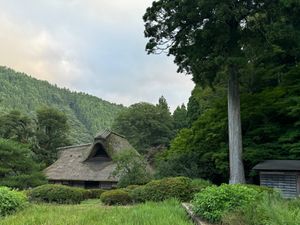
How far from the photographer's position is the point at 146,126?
5003cm

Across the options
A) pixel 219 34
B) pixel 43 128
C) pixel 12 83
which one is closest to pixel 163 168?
pixel 219 34

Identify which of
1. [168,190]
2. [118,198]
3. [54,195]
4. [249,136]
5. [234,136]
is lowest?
[54,195]

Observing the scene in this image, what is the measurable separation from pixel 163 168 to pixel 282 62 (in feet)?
30.3

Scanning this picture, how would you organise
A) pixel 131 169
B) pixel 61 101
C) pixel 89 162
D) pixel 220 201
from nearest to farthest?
pixel 220 201
pixel 131 169
pixel 89 162
pixel 61 101

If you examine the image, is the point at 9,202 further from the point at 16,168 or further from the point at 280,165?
the point at 16,168

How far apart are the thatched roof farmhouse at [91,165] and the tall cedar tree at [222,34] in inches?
495

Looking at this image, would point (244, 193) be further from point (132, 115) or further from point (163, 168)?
point (132, 115)

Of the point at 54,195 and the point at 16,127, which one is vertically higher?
the point at 16,127

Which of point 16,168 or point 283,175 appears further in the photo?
point 16,168

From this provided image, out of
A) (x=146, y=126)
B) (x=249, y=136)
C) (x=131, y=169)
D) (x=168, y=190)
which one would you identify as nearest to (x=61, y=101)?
(x=146, y=126)

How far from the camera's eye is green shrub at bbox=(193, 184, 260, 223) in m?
7.67

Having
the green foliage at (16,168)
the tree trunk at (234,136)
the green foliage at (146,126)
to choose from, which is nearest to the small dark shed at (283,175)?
the tree trunk at (234,136)

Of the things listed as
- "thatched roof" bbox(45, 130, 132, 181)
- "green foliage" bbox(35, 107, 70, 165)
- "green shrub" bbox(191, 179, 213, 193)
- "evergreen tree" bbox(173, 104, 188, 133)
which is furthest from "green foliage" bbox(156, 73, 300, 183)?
"evergreen tree" bbox(173, 104, 188, 133)

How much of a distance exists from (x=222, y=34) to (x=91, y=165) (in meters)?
17.2
